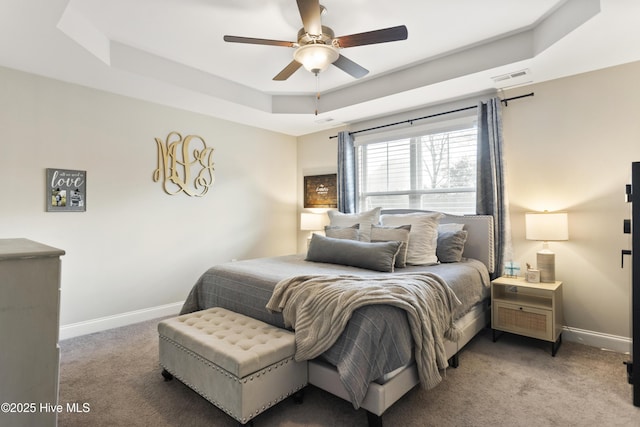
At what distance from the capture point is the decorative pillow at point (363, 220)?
3.70 m

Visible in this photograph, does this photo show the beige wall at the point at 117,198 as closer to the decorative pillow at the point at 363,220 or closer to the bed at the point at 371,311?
the bed at the point at 371,311

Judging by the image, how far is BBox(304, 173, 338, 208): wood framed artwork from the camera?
5.02 meters

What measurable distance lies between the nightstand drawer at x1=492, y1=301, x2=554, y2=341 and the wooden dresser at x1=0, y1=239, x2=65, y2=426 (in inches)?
124

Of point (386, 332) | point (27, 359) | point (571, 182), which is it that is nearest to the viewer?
point (27, 359)

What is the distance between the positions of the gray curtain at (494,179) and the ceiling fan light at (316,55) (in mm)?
1921

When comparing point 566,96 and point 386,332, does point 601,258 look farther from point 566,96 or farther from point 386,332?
point 386,332

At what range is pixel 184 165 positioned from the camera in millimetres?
4055

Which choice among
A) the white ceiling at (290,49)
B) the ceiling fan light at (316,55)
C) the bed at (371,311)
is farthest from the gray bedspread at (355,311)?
the white ceiling at (290,49)

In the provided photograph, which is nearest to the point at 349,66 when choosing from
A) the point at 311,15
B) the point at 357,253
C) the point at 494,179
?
the point at 311,15

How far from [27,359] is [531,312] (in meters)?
3.30

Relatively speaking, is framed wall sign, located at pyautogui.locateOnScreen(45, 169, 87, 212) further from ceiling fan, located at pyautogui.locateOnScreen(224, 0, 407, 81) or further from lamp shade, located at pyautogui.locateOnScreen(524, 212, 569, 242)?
lamp shade, located at pyautogui.locateOnScreen(524, 212, 569, 242)

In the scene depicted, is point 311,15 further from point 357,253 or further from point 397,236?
point 397,236

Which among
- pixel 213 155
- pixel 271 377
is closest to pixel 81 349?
pixel 271 377

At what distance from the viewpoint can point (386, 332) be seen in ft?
5.81
